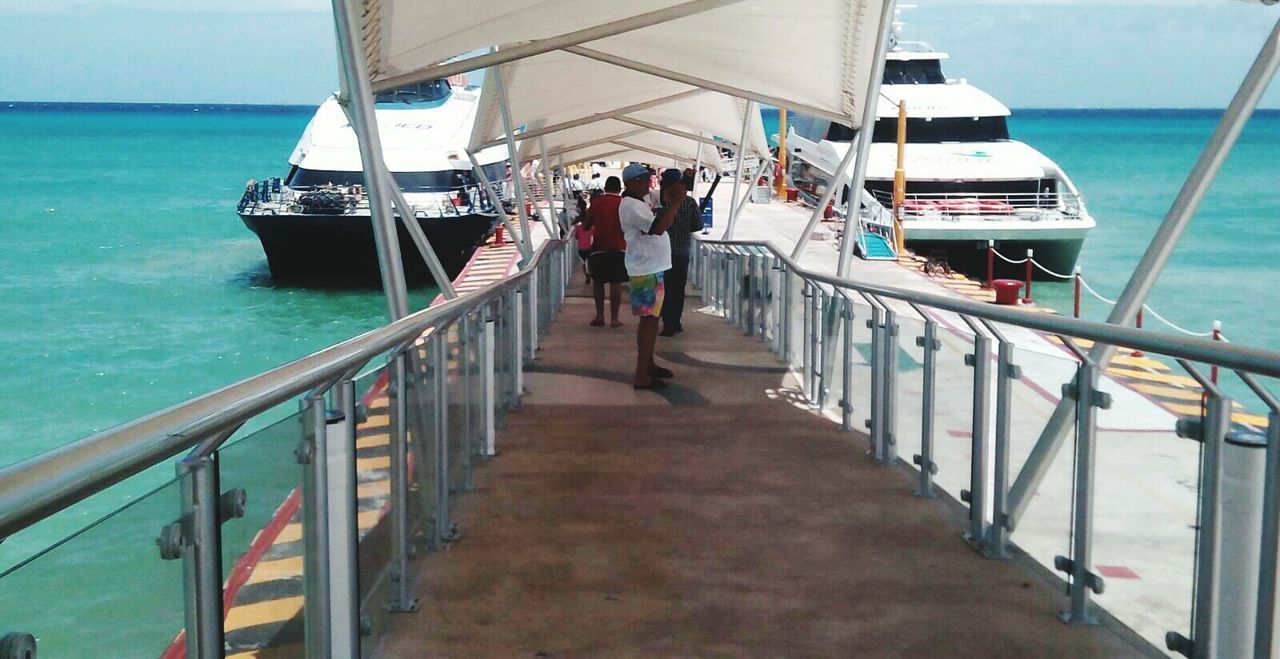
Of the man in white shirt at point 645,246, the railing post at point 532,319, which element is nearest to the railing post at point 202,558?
the man in white shirt at point 645,246

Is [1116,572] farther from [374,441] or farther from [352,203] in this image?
[352,203]

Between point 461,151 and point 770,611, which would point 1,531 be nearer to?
point 770,611

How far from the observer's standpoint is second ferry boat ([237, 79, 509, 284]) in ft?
119

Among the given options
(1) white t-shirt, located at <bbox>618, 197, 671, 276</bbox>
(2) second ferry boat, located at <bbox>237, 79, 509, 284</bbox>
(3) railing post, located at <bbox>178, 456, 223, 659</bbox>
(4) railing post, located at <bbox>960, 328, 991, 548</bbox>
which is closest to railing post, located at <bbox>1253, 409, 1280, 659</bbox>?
(4) railing post, located at <bbox>960, 328, 991, 548</bbox>

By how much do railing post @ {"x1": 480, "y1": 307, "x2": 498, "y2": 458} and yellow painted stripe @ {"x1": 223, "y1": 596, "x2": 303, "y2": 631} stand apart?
151 inches

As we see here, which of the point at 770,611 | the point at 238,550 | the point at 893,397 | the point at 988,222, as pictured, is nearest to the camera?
the point at 238,550

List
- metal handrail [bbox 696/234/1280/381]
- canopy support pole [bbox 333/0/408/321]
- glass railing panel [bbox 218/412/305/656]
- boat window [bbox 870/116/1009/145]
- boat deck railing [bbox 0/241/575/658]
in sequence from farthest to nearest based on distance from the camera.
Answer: boat window [bbox 870/116/1009/145] → canopy support pole [bbox 333/0/408/321] → metal handrail [bbox 696/234/1280/381] → glass railing panel [bbox 218/412/305/656] → boat deck railing [bbox 0/241/575/658]

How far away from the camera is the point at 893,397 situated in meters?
7.32

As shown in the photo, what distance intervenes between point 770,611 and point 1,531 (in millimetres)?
3489

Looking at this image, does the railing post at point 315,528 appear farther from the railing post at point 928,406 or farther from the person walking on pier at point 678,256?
the person walking on pier at point 678,256

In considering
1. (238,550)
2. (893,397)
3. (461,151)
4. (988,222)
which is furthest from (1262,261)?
(238,550)

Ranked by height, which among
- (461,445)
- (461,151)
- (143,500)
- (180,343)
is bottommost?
(180,343)

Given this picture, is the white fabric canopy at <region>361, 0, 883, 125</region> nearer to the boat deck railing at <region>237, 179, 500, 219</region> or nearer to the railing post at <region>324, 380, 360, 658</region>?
the railing post at <region>324, 380, 360, 658</region>

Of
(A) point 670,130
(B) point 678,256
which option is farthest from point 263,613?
(A) point 670,130
